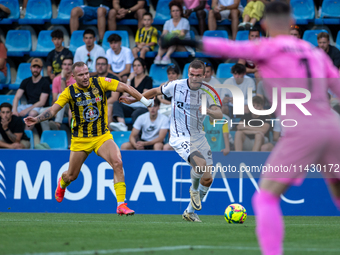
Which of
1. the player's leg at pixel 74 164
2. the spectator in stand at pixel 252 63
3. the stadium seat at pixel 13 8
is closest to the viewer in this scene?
the player's leg at pixel 74 164

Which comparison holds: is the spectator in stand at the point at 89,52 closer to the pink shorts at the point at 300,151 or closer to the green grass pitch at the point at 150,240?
the green grass pitch at the point at 150,240

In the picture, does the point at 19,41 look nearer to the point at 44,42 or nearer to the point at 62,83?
the point at 44,42

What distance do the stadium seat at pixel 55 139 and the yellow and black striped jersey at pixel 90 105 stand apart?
10.6ft

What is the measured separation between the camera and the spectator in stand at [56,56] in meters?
12.3

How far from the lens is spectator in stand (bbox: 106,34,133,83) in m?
12.1

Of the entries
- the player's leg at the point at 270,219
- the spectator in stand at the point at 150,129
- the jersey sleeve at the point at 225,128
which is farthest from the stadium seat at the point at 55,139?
the player's leg at the point at 270,219

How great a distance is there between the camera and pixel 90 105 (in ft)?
26.1

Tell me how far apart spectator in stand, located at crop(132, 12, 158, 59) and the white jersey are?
4.58 meters

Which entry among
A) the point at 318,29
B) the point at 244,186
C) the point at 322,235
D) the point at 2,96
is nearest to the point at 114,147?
the point at 244,186

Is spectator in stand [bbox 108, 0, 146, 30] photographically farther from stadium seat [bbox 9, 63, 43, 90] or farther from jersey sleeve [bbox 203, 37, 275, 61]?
jersey sleeve [bbox 203, 37, 275, 61]

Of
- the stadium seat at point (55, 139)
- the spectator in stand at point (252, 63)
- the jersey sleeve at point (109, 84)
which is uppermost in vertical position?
the spectator in stand at point (252, 63)

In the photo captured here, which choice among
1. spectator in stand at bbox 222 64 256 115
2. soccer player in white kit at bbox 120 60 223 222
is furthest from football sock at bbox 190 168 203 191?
spectator in stand at bbox 222 64 256 115

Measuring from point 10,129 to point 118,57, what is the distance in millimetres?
3253

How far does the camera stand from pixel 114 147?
7.89m
